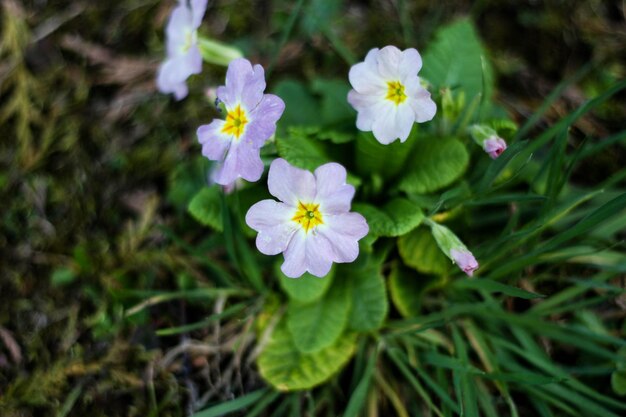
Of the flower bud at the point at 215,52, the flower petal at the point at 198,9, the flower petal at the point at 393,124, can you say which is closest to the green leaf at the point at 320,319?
the flower petal at the point at 393,124

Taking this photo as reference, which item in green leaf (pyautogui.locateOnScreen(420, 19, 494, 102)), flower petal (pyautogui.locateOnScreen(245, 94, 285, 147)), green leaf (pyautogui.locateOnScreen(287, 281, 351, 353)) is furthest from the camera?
green leaf (pyautogui.locateOnScreen(420, 19, 494, 102))

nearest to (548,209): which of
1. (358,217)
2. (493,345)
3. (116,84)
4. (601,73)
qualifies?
(493,345)

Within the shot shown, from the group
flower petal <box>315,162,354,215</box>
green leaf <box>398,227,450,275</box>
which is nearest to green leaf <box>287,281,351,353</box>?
green leaf <box>398,227,450,275</box>

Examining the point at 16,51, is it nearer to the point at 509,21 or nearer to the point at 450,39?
the point at 450,39

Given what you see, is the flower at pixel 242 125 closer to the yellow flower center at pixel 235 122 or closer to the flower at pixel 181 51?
the yellow flower center at pixel 235 122

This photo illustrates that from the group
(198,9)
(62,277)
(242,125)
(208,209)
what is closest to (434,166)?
(242,125)

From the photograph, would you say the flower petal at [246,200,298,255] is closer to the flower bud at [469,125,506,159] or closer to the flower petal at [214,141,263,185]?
the flower petal at [214,141,263,185]
